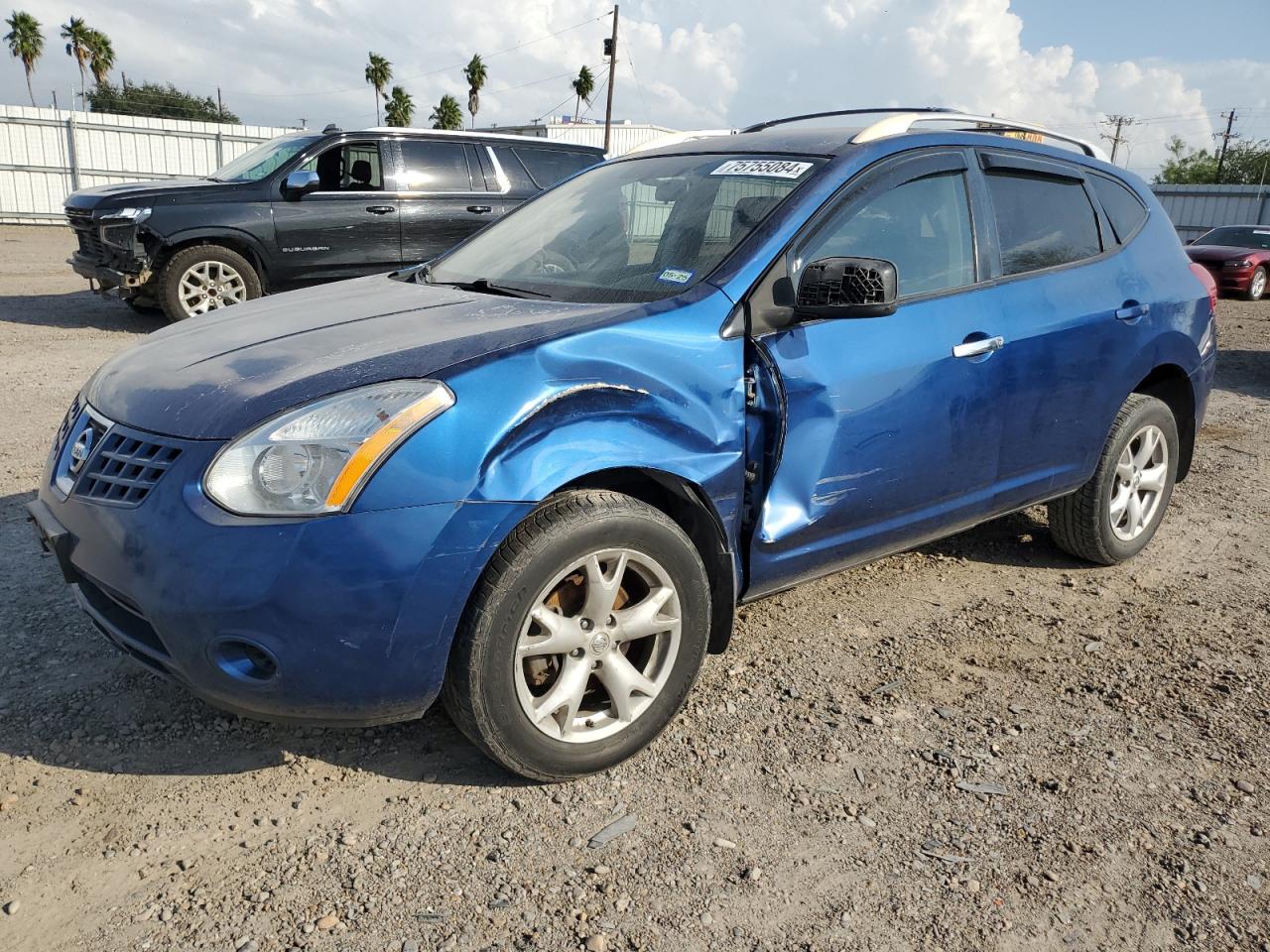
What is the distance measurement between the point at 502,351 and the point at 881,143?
1602 millimetres

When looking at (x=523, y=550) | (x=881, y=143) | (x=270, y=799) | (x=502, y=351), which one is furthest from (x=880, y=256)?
(x=270, y=799)

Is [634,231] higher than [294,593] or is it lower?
higher

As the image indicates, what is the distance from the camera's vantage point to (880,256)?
3.25 metres

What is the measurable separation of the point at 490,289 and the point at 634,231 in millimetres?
518

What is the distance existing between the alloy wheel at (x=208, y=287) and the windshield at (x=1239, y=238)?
17059 mm

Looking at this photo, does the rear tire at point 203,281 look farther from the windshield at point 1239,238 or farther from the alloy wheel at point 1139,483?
the windshield at point 1239,238

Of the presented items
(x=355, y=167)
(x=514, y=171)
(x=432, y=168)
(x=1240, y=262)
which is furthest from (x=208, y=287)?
(x=1240, y=262)

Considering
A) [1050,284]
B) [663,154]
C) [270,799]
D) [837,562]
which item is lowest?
[270,799]

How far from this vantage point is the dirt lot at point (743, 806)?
217 centimetres

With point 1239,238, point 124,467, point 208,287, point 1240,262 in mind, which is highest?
point 1239,238

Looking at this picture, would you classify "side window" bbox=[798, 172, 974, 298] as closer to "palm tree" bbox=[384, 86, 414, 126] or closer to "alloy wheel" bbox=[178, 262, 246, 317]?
"alloy wheel" bbox=[178, 262, 246, 317]

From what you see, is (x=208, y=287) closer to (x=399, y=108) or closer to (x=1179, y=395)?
(x=1179, y=395)

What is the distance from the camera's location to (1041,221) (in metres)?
3.77

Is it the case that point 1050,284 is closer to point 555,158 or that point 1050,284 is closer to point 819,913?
point 819,913
